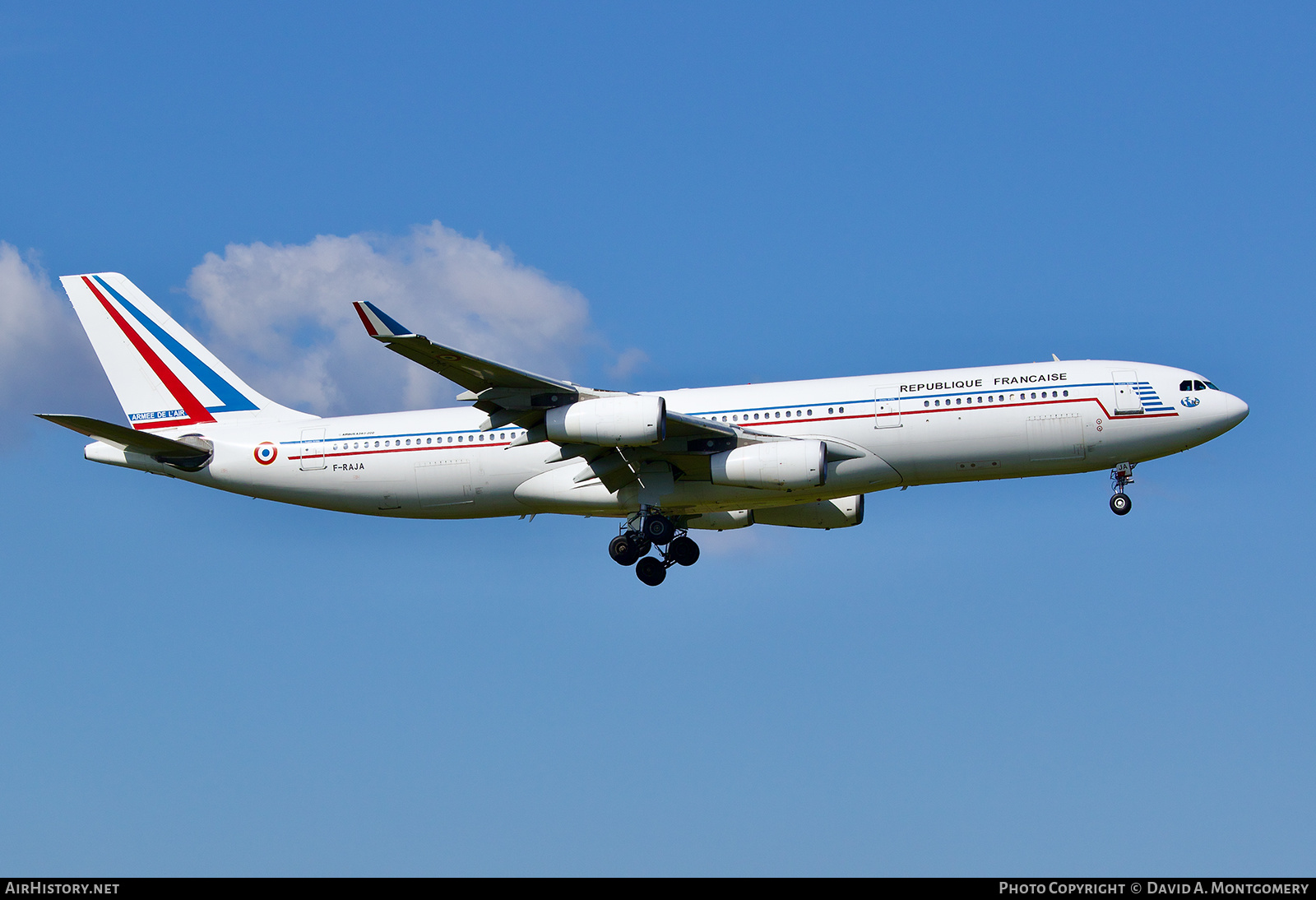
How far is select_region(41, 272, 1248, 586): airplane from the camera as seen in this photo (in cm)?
3512

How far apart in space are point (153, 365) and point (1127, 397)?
2904 cm

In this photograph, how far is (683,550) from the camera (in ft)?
132

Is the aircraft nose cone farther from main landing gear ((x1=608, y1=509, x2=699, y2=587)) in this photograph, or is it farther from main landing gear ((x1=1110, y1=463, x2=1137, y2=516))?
main landing gear ((x1=608, y1=509, x2=699, y2=587))

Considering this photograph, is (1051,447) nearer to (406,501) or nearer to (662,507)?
(662,507)

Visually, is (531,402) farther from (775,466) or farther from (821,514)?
(821,514)

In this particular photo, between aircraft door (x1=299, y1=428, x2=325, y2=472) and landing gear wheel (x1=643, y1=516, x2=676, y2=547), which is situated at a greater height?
aircraft door (x1=299, y1=428, x2=325, y2=472)

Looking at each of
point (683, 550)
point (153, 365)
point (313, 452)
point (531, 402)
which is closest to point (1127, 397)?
point (683, 550)

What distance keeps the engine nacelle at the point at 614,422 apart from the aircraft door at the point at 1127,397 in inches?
466

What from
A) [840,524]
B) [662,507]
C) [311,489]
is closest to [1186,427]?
[840,524]

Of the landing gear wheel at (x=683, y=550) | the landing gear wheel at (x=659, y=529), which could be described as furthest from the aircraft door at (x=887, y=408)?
the landing gear wheel at (x=683, y=550)

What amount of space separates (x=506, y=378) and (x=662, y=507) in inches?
260

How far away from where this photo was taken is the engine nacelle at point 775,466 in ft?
115

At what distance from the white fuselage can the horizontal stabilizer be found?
414 millimetres

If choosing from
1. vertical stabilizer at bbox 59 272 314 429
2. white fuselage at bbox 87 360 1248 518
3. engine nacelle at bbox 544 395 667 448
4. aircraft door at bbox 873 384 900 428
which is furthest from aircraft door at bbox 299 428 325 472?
aircraft door at bbox 873 384 900 428
